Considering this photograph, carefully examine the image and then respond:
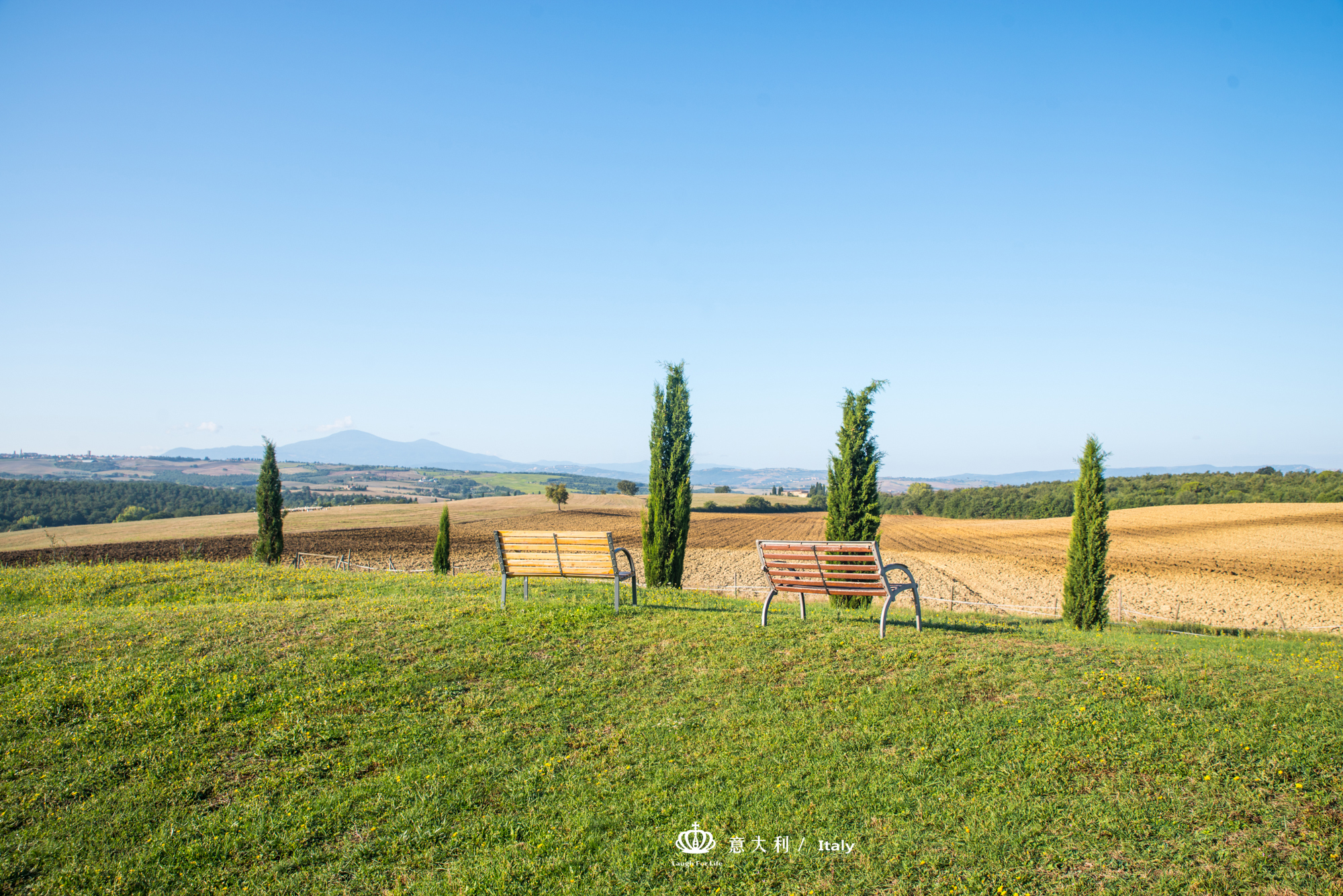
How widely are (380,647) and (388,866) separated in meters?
3.30

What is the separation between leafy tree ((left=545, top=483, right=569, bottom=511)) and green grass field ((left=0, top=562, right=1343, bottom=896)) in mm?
70882

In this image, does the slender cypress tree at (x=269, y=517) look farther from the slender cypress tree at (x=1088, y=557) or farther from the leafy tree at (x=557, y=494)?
the leafy tree at (x=557, y=494)

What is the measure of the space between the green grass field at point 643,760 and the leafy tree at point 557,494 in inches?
2791

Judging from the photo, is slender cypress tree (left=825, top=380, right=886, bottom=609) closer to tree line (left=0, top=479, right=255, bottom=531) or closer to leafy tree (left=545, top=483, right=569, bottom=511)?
leafy tree (left=545, top=483, right=569, bottom=511)

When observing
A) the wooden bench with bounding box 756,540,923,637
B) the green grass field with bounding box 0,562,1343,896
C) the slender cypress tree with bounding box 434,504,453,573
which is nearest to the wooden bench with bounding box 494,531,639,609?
the green grass field with bounding box 0,562,1343,896

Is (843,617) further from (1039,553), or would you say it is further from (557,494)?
(557,494)

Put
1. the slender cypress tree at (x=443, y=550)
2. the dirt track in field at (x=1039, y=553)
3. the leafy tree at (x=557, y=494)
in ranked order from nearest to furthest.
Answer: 1. the slender cypress tree at (x=443, y=550)
2. the dirt track in field at (x=1039, y=553)
3. the leafy tree at (x=557, y=494)

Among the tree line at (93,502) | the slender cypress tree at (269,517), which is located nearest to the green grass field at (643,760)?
the slender cypress tree at (269,517)

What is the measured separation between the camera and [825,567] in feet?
24.9

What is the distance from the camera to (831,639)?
274 inches

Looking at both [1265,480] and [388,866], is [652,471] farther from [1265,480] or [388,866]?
[1265,480]

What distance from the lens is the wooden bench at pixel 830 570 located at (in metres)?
7.21

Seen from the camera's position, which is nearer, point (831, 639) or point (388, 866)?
point (388, 866)

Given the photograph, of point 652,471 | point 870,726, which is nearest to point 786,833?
point 870,726
